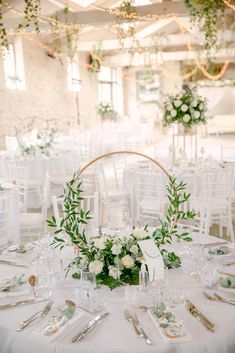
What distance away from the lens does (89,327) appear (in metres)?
1.77

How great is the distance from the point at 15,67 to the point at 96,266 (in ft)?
32.8

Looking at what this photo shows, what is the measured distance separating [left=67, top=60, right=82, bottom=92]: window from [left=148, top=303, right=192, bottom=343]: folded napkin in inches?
483

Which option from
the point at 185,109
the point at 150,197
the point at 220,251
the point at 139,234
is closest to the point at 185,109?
the point at 185,109

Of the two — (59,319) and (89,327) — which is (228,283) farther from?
(59,319)

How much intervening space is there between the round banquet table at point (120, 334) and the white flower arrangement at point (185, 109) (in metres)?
3.64

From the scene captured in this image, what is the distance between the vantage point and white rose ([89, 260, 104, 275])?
6.70 feet

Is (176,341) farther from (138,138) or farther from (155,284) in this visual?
(138,138)

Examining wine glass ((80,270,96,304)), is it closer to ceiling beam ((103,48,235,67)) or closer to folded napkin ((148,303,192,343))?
folded napkin ((148,303,192,343))

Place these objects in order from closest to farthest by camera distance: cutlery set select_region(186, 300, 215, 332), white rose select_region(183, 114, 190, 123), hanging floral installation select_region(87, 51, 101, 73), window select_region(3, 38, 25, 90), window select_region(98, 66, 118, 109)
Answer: cutlery set select_region(186, 300, 215, 332) → white rose select_region(183, 114, 190, 123) → window select_region(3, 38, 25, 90) → hanging floral installation select_region(87, 51, 101, 73) → window select_region(98, 66, 118, 109)

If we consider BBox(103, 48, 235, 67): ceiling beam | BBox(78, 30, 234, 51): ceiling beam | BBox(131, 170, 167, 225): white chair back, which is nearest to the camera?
BBox(131, 170, 167, 225): white chair back

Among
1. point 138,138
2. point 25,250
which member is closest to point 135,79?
point 138,138

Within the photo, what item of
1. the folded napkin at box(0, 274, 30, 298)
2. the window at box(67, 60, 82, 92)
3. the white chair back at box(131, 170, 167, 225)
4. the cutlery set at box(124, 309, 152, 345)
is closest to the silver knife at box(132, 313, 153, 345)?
Result: the cutlery set at box(124, 309, 152, 345)

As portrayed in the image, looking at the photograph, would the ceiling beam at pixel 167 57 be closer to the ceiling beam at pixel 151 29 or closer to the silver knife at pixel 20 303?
the ceiling beam at pixel 151 29

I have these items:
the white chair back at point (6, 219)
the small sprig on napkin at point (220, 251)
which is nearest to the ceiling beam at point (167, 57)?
the white chair back at point (6, 219)
